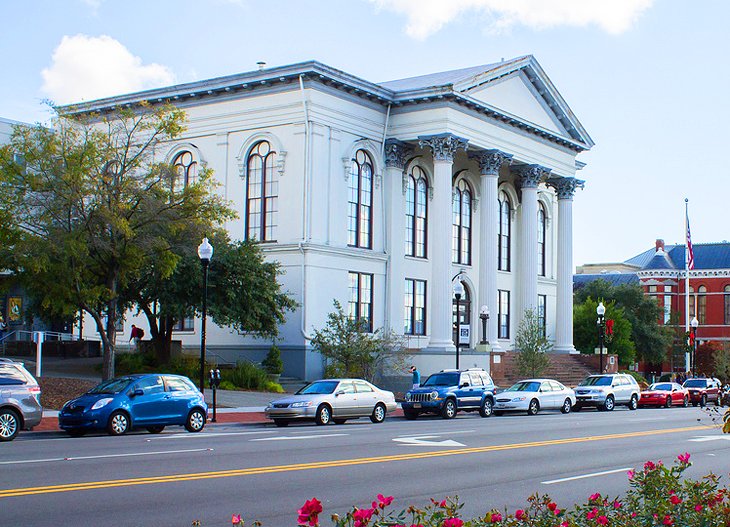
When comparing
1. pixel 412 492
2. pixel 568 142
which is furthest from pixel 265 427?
pixel 568 142

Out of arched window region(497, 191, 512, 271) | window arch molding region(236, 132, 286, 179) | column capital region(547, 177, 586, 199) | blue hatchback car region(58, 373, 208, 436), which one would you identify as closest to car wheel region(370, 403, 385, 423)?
blue hatchback car region(58, 373, 208, 436)

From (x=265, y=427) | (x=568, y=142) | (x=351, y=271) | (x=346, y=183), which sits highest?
(x=568, y=142)

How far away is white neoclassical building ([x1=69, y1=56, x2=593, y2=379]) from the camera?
46.4 meters

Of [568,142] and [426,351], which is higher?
[568,142]

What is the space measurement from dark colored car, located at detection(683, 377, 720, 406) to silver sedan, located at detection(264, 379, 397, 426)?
980 inches

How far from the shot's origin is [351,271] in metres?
48.6

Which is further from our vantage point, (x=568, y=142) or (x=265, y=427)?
(x=568, y=142)

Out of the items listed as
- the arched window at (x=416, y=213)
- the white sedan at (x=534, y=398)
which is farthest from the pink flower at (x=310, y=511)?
the arched window at (x=416, y=213)

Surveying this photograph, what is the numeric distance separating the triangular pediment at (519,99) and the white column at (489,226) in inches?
110

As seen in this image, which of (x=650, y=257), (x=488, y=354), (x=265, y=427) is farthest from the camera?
(x=650, y=257)

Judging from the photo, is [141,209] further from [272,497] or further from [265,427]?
[272,497]

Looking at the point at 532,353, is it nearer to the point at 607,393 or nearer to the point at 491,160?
the point at 607,393

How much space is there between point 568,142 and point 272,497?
50239 mm

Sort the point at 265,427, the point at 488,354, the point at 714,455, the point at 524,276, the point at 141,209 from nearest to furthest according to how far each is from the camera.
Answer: the point at 714,455 < the point at 265,427 < the point at 141,209 < the point at 488,354 < the point at 524,276
